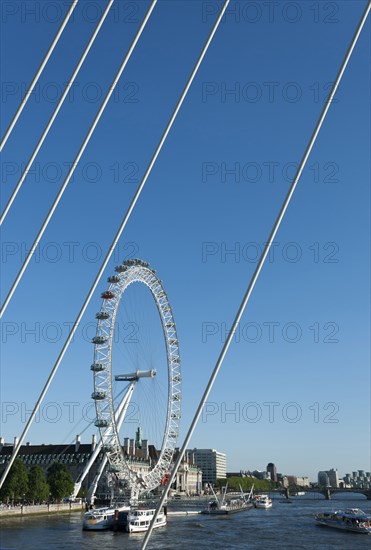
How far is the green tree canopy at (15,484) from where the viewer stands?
52.3 m

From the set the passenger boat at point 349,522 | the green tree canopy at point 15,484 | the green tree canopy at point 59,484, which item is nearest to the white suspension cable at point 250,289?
the passenger boat at point 349,522

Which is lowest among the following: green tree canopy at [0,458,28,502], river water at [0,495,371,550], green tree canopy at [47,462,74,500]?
river water at [0,495,371,550]

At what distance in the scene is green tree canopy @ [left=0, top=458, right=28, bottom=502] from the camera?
172 feet

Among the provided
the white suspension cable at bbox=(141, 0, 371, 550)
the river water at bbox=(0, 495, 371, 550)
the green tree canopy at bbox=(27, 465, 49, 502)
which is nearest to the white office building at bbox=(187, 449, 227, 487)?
the green tree canopy at bbox=(27, 465, 49, 502)

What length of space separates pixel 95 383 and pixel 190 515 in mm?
17877

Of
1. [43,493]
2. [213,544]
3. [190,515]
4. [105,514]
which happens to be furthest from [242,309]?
[190,515]

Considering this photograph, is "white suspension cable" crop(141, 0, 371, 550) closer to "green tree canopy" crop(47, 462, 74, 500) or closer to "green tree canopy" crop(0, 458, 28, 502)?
"green tree canopy" crop(0, 458, 28, 502)

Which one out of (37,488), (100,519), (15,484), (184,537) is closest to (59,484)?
(37,488)

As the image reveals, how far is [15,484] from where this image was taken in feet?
175

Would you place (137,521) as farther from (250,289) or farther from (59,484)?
(250,289)

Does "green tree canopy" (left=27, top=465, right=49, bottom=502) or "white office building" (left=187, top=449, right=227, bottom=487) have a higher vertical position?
"white office building" (left=187, top=449, right=227, bottom=487)

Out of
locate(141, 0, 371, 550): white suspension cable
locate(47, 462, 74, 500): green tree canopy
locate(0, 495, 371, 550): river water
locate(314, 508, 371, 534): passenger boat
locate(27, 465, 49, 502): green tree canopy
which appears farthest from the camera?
locate(47, 462, 74, 500): green tree canopy

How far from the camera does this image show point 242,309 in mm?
6816

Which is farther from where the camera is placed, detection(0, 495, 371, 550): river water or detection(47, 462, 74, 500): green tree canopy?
detection(47, 462, 74, 500): green tree canopy
